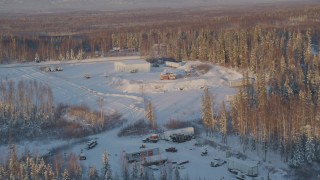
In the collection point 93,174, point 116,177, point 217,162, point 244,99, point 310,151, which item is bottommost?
point 217,162

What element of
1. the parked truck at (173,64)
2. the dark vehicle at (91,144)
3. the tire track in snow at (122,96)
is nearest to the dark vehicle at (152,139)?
the dark vehicle at (91,144)

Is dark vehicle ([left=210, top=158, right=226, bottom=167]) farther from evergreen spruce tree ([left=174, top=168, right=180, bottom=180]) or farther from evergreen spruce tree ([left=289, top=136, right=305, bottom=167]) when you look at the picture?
evergreen spruce tree ([left=289, top=136, right=305, bottom=167])

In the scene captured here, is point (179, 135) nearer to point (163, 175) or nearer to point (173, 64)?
point (163, 175)

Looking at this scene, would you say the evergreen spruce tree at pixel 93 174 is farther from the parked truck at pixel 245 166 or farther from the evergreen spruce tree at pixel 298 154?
the evergreen spruce tree at pixel 298 154

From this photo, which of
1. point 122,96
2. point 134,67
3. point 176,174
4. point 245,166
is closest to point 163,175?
point 176,174

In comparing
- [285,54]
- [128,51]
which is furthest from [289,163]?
[128,51]

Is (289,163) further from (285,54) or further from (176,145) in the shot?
(285,54)
